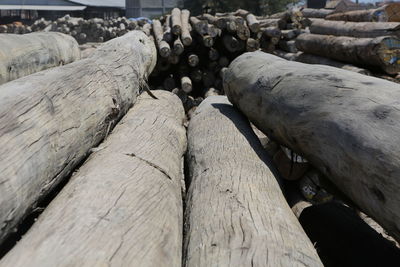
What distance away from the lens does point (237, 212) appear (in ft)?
7.29

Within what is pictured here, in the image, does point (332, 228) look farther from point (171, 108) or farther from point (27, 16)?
point (27, 16)

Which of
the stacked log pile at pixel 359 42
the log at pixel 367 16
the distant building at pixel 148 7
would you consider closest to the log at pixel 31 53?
the stacked log pile at pixel 359 42

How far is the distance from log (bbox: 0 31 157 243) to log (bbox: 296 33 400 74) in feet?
12.6

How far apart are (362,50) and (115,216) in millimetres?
5354

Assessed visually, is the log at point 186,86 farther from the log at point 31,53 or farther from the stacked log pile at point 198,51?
the log at point 31,53

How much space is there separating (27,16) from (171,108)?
1338 inches

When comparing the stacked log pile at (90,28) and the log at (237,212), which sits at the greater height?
the stacked log pile at (90,28)

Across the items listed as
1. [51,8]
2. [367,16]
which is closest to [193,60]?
[367,16]

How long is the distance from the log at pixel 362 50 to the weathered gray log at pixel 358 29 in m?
0.26

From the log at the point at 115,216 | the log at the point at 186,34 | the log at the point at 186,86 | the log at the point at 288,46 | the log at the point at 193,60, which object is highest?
the log at the point at 186,34

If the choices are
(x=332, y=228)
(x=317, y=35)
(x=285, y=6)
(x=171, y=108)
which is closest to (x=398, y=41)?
(x=317, y=35)

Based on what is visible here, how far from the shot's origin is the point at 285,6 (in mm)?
33188

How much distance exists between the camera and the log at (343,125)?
204 centimetres

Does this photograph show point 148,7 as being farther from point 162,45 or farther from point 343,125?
point 343,125
